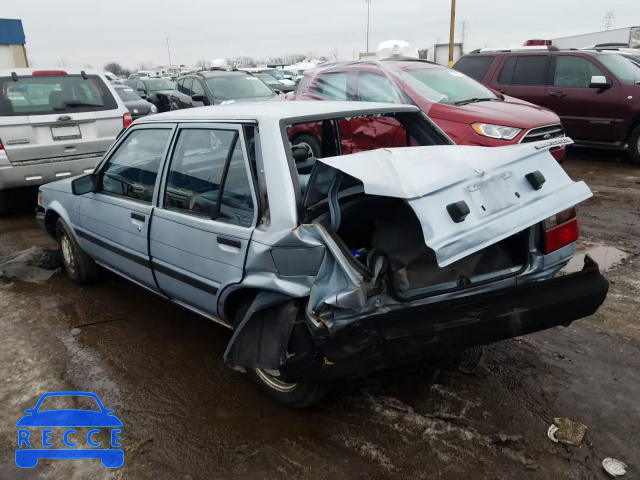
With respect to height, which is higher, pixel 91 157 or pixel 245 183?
pixel 245 183

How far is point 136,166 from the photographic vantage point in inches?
150

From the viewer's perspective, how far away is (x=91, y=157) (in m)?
6.77

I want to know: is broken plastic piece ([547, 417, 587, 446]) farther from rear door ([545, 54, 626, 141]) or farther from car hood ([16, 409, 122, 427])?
rear door ([545, 54, 626, 141])

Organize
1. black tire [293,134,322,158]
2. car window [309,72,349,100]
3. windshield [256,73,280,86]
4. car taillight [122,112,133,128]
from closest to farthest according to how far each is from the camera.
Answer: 1. black tire [293,134,322,158]
2. car taillight [122,112,133,128]
3. car window [309,72,349,100]
4. windshield [256,73,280,86]

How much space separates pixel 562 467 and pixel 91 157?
6332 mm

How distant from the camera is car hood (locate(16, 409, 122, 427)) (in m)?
2.93

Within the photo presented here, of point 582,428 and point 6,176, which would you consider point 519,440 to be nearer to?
point 582,428

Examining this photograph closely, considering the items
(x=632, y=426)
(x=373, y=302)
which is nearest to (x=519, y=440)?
(x=632, y=426)

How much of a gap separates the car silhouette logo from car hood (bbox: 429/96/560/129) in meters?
5.47

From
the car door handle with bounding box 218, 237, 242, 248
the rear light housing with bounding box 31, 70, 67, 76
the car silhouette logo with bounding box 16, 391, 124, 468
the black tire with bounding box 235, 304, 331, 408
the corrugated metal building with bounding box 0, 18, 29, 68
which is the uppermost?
the corrugated metal building with bounding box 0, 18, 29, 68

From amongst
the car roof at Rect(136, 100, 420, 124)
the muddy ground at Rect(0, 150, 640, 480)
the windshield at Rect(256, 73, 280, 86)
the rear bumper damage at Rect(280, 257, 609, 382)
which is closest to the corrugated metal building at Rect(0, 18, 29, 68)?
the windshield at Rect(256, 73, 280, 86)

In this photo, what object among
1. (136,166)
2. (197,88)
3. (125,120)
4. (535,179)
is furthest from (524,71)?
(136,166)

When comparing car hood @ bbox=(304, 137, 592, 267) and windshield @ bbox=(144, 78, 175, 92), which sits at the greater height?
car hood @ bbox=(304, 137, 592, 267)

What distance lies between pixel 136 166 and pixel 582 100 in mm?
8257
